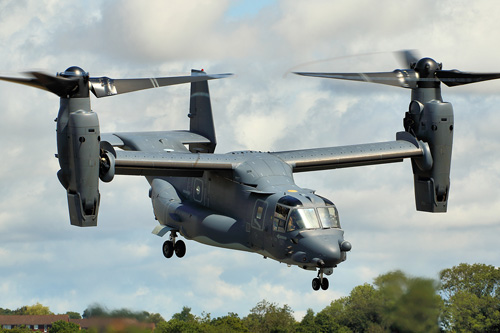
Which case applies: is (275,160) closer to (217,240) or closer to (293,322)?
(217,240)

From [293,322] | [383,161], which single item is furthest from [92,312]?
[293,322]

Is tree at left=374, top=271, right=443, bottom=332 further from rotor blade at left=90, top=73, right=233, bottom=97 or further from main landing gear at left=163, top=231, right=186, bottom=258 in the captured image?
rotor blade at left=90, top=73, right=233, bottom=97

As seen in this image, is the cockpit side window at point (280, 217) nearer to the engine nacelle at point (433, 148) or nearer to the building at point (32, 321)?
the engine nacelle at point (433, 148)

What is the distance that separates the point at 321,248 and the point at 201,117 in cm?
1367

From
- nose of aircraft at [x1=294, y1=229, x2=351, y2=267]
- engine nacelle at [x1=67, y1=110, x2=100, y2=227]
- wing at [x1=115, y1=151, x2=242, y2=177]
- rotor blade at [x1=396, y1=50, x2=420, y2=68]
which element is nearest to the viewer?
nose of aircraft at [x1=294, y1=229, x2=351, y2=267]

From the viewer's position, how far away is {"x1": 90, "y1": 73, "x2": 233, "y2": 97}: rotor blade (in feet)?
111

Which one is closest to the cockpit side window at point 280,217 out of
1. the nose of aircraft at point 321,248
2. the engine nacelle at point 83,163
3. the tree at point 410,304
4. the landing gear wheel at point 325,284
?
the nose of aircraft at point 321,248

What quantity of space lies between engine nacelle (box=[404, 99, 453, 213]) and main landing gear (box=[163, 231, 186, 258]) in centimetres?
1048

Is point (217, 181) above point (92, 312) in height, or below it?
above

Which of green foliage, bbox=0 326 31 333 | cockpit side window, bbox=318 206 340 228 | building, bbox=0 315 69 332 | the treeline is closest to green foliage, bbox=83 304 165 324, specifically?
the treeline

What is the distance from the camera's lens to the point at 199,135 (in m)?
43.6

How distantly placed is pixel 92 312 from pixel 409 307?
38.9ft

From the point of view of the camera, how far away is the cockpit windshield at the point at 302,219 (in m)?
32.6

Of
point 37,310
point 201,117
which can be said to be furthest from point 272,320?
point 37,310
